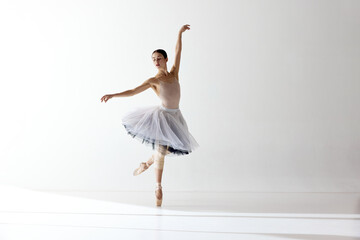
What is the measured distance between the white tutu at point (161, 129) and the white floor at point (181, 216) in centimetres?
45

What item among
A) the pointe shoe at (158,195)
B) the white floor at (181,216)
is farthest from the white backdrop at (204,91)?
the pointe shoe at (158,195)

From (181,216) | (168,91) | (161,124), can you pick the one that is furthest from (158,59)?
(181,216)

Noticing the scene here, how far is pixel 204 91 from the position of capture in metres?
4.05

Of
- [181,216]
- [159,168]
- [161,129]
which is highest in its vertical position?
[161,129]

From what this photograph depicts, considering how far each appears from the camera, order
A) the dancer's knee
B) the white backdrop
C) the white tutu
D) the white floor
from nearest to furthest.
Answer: the white floor < the white tutu < the dancer's knee < the white backdrop

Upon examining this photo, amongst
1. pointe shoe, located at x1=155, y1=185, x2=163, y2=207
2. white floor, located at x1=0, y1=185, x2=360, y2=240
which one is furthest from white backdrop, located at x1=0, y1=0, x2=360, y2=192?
pointe shoe, located at x1=155, y1=185, x2=163, y2=207

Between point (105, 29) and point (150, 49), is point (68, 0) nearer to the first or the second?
point (105, 29)

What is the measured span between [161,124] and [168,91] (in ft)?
0.85

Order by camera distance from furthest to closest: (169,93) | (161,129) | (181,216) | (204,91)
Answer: (204,91) → (169,93) → (161,129) → (181,216)

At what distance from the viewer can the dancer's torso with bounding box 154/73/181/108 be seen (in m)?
3.14

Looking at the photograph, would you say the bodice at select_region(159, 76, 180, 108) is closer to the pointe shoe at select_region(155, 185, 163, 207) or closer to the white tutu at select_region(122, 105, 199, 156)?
the white tutu at select_region(122, 105, 199, 156)

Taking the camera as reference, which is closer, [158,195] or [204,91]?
[158,195]

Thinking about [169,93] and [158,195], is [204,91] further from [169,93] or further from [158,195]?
[158,195]

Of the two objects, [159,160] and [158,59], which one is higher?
[158,59]
